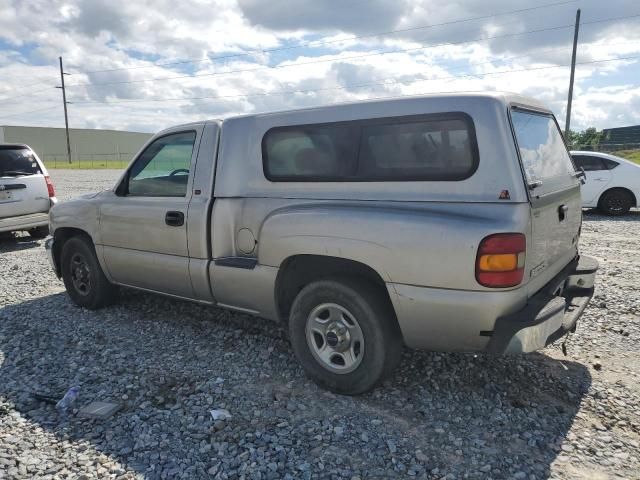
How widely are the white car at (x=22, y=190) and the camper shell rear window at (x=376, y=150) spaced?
6604 mm

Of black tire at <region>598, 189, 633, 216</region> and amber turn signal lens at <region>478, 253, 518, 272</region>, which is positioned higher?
amber turn signal lens at <region>478, 253, 518, 272</region>

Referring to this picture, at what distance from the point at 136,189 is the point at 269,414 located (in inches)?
102

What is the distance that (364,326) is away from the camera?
329cm

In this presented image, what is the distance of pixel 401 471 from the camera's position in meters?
2.71

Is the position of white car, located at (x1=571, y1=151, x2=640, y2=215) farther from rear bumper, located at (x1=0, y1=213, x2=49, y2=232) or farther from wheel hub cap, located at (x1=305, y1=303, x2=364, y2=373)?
rear bumper, located at (x1=0, y1=213, x2=49, y2=232)

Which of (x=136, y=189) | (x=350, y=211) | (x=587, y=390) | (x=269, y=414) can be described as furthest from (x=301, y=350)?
(x=136, y=189)

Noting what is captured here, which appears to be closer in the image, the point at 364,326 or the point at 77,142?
the point at 364,326

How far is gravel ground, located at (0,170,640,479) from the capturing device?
2.80m

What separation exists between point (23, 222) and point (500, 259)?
8444 millimetres

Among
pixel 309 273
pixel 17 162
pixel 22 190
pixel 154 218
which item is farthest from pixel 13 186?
pixel 309 273

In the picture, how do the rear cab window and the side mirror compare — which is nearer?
the rear cab window

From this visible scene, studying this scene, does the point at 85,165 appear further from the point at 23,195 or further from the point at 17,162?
the point at 23,195

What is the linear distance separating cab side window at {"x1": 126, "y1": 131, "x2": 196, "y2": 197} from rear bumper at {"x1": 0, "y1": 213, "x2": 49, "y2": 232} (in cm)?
499

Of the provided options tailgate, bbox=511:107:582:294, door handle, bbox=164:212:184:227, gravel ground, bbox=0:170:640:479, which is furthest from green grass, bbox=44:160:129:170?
tailgate, bbox=511:107:582:294
